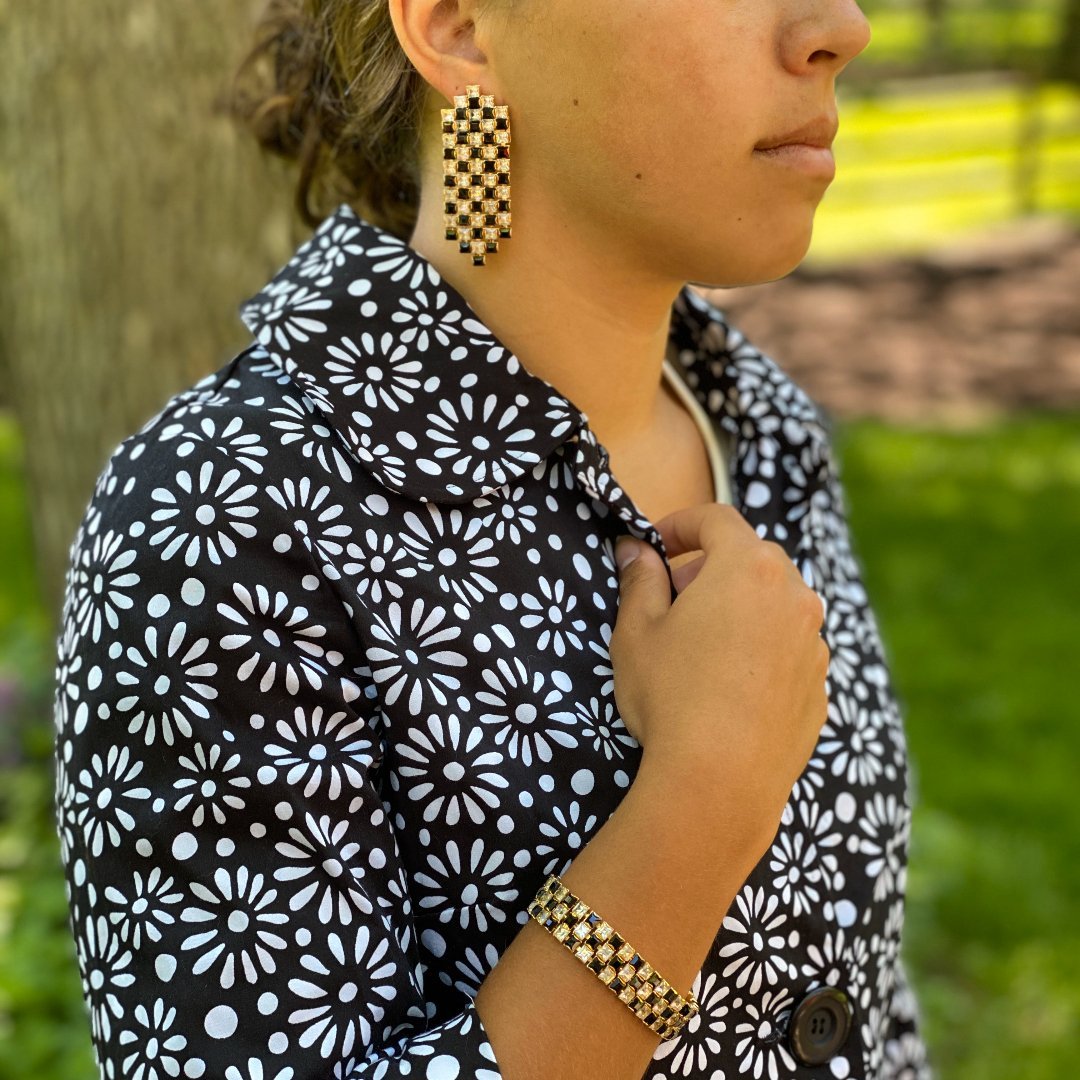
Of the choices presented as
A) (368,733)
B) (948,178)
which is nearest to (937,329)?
(948,178)

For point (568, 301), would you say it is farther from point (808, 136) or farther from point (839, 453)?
point (839, 453)

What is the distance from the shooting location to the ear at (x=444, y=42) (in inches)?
62.2

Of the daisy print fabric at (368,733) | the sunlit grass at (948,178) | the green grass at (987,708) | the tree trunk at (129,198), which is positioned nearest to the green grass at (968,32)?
the sunlit grass at (948,178)

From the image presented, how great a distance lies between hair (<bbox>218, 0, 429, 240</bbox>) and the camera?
1717 millimetres

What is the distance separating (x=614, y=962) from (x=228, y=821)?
15.9 inches

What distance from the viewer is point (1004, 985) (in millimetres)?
3844

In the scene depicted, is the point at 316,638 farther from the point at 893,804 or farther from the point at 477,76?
the point at 893,804

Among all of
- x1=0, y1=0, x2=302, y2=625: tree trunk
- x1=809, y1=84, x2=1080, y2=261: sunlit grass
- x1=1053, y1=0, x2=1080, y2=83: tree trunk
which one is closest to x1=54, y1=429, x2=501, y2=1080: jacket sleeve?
x1=0, y1=0, x2=302, y2=625: tree trunk

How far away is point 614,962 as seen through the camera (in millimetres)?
1368

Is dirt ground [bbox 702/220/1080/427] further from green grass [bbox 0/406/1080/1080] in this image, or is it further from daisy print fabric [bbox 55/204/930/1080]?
daisy print fabric [bbox 55/204/930/1080]

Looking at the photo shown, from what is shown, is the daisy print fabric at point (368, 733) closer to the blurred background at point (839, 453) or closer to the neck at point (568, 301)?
the neck at point (568, 301)

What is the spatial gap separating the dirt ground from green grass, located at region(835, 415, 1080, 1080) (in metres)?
0.50

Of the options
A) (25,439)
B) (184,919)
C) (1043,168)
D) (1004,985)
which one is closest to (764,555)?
(184,919)

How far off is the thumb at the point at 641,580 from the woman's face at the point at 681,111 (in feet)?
1.11
